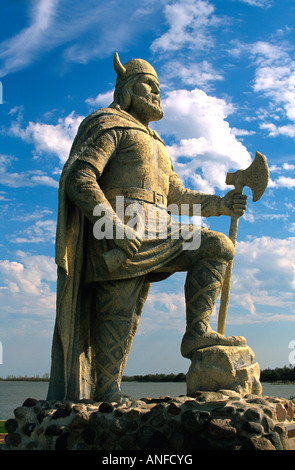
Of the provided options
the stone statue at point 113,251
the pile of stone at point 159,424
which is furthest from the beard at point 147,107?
the pile of stone at point 159,424

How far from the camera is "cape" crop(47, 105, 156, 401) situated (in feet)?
16.4

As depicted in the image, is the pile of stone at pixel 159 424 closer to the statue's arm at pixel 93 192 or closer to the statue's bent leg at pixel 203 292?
the statue's bent leg at pixel 203 292

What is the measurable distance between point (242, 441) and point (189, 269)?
6.57ft

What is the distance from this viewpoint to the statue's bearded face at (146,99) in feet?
19.1

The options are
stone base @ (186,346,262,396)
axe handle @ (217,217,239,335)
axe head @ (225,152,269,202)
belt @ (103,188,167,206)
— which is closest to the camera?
stone base @ (186,346,262,396)

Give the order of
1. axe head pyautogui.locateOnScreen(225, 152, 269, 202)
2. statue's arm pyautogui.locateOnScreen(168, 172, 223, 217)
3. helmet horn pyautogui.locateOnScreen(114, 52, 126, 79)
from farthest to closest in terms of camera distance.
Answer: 1. statue's arm pyautogui.locateOnScreen(168, 172, 223, 217)
2. helmet horn pyautogui.locateOnScreen(114, 52, 126, 79)
3. axe head pyautogui.locateOnScreen(225, 152, 269, 202)

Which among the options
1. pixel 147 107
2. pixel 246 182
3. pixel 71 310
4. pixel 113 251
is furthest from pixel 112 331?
pixel 147 107

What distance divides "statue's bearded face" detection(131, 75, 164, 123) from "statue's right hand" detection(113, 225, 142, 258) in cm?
155

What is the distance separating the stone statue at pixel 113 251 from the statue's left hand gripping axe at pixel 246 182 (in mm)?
377

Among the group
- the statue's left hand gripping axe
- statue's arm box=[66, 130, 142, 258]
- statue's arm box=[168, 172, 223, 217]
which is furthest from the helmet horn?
the statue's left hand gripping axe

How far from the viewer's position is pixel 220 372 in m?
4.79

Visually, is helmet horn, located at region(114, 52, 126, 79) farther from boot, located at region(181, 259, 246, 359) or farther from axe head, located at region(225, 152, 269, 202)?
boot, located at region(181, 259, 246, 359)
